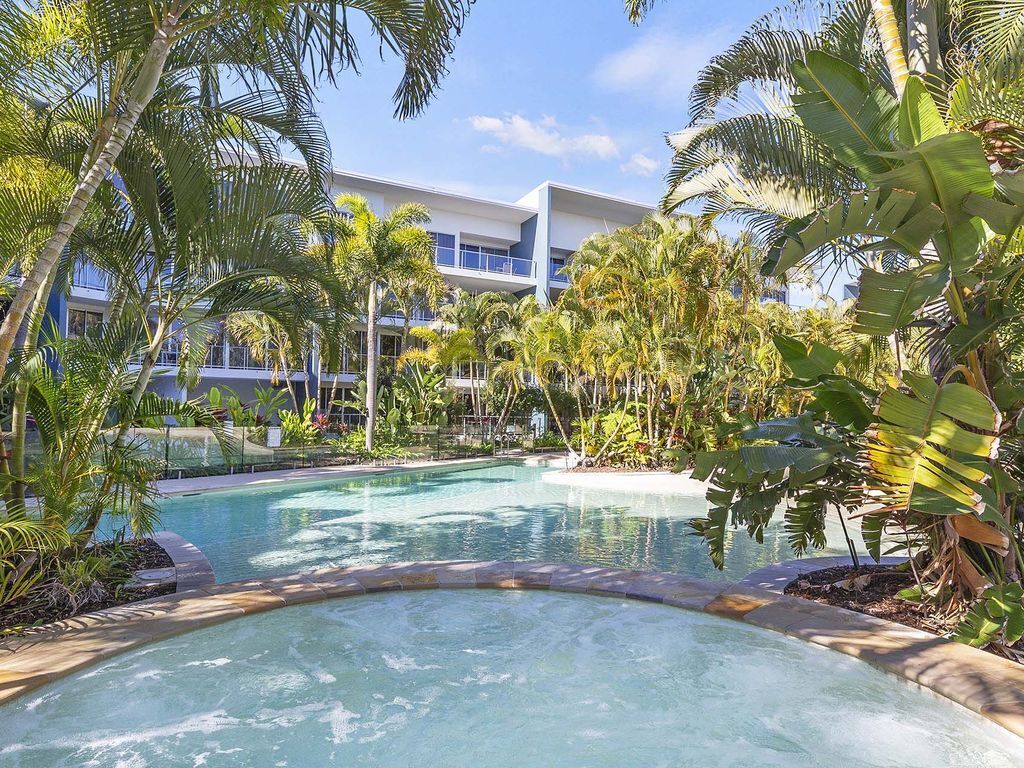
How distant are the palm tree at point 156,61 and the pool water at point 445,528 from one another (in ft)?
13.8

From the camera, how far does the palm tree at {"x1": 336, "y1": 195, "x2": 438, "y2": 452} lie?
707 inches

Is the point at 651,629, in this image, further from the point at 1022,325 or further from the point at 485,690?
the point at 1022,325

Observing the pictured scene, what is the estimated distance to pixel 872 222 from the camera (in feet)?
12.0

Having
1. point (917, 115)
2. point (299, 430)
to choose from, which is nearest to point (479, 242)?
point (299, 430)

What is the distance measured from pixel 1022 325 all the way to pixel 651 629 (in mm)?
3949

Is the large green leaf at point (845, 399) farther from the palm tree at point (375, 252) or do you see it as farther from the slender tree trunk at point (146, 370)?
the palm tree at point (375, 252)

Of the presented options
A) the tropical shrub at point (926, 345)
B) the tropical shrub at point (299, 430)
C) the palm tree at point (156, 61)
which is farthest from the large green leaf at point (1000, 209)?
the tropical shrub at point (299, 430)

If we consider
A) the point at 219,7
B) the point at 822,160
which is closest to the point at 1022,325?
the point at 822,160

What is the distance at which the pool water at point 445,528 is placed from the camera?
7590 mm

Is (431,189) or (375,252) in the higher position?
(431,189)

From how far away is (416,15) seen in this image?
471cm

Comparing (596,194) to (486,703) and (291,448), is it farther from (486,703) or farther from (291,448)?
(486,703)

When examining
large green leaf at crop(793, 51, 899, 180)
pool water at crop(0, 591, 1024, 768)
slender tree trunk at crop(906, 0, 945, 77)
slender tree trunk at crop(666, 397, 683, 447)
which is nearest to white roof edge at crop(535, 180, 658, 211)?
slender tree trunk at crop(666, 397, 683, 447)

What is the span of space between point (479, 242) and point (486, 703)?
30830 mm
